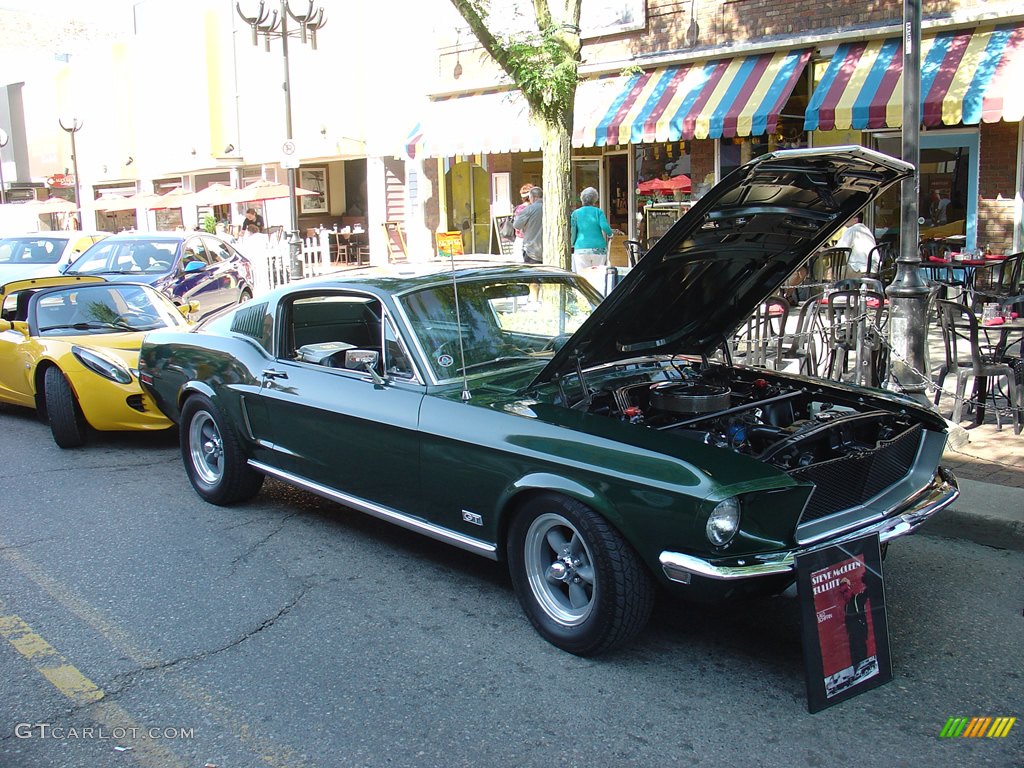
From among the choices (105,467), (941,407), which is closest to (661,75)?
(941,407)

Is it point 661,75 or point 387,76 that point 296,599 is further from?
point 387,76

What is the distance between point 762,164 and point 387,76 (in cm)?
2054

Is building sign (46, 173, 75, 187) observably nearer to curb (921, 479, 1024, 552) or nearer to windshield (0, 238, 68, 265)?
windshield (0, 238, 68, 265)

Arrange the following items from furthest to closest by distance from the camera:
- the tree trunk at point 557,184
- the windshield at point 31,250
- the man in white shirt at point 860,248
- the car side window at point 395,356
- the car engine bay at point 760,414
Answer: the windshield at point 31,250
the man in white shirt at point 860,248
the tree trunk at point 557,184
the car side window at point 395,356
the car engine bay at point 760,414

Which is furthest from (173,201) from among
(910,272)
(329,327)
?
(910,272)

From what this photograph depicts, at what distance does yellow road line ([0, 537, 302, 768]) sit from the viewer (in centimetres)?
327

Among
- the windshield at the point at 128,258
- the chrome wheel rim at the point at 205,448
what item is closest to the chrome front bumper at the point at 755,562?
the chrome wheel rim at the point at 205,448

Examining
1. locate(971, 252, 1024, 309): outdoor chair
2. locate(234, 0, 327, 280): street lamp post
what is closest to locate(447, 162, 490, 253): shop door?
locate(234, 0, 327, 280): street lamp post

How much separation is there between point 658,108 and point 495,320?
10487 mm

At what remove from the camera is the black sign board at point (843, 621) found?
11.0 ft

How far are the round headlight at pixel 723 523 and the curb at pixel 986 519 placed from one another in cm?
227

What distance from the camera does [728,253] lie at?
4.59 metres

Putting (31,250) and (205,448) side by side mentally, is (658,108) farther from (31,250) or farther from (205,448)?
(31,250)

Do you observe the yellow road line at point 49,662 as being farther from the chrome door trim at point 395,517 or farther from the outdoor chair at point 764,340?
the outdoor chair at point 764,340
